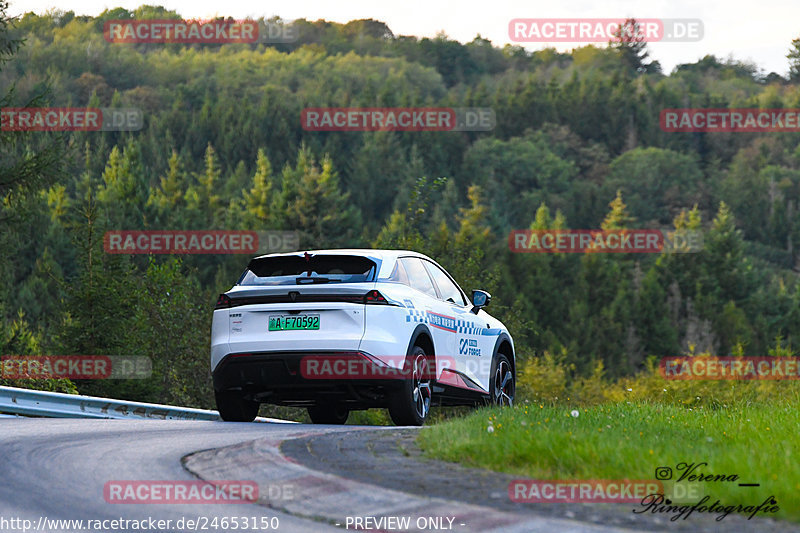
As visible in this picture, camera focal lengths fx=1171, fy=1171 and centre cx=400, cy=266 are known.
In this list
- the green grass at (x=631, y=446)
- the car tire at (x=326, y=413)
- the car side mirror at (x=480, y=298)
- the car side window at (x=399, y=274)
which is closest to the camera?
the green grass at (x=631, y=446)

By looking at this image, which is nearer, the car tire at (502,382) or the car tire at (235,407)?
the car tire at (235,407)

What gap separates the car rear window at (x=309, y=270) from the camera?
1143cm

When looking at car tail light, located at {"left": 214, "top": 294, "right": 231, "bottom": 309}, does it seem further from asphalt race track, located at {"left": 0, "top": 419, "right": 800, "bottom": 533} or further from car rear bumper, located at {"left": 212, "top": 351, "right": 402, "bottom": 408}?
asphalt race track, located at {"left": 0, "top": 419, "right": 800, "bottom": 533}

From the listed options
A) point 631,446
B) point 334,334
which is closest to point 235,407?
point 334,334

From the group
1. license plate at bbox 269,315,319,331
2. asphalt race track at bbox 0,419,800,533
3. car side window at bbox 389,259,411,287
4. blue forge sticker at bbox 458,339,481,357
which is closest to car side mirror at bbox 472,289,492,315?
blue forge sticker at bbox 458,339,481,357

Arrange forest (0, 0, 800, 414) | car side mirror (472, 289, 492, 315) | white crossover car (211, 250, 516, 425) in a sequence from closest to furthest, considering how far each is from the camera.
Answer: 1. white crossover car (211, 250, 516, 425)
2. car side mirror (472, 289, 492, 315)
3. forest (0, 0, 800, 414)

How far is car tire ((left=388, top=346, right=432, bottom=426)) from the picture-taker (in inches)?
449

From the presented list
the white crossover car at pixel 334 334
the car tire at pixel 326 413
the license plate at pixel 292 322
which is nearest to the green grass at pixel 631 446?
the white crossover car at pixel 334 334

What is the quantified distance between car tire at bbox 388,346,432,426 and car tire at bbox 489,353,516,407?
165 cm

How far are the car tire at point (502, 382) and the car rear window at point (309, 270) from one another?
9.34 feet

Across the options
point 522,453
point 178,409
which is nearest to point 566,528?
point 522,453

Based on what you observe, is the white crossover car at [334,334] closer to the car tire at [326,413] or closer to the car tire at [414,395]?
the car tire at [414,395]

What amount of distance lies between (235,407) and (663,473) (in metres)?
6.85

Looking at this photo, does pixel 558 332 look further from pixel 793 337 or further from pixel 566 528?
pixel 566 528
